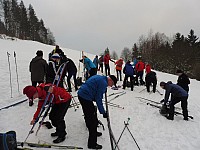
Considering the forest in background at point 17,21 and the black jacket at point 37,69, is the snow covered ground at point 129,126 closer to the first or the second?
the black jacket at point 37,69

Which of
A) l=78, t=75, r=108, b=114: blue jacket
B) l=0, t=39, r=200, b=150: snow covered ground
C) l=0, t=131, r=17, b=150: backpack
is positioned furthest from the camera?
l=0, t=39, r=200, b=150: snow covered ground

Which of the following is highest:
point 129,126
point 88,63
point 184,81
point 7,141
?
point 88,63

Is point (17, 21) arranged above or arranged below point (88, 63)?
above

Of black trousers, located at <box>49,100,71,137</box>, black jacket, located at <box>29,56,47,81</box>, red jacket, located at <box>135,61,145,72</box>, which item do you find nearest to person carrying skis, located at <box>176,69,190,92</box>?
red jacket, located at <box>135,61,145,72</box>

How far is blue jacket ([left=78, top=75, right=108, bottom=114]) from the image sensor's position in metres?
3.78

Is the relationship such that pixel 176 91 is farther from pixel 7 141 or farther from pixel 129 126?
pixel 7 141

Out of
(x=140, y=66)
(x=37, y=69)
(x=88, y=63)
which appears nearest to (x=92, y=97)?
(x=37, y=69)

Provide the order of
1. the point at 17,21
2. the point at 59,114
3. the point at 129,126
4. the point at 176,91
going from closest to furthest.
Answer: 1. the point at 59,114
2. the point at 129,126
3. the point at 176,91
4. the point at 17,21

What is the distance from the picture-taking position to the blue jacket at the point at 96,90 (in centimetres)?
378

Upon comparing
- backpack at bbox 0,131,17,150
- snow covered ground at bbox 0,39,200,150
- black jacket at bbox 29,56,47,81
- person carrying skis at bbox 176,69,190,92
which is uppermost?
black jacket at bbox 29,56,47,81

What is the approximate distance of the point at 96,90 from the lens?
385cm

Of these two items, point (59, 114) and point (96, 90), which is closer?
point (96, 90)

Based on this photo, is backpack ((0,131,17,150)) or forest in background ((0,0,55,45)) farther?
forest in background ((0,0,55,45))

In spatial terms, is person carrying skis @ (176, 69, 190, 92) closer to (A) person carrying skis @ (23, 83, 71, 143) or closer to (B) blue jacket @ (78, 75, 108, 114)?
(B) blue jacket @ (78, 75, 108, 114)
